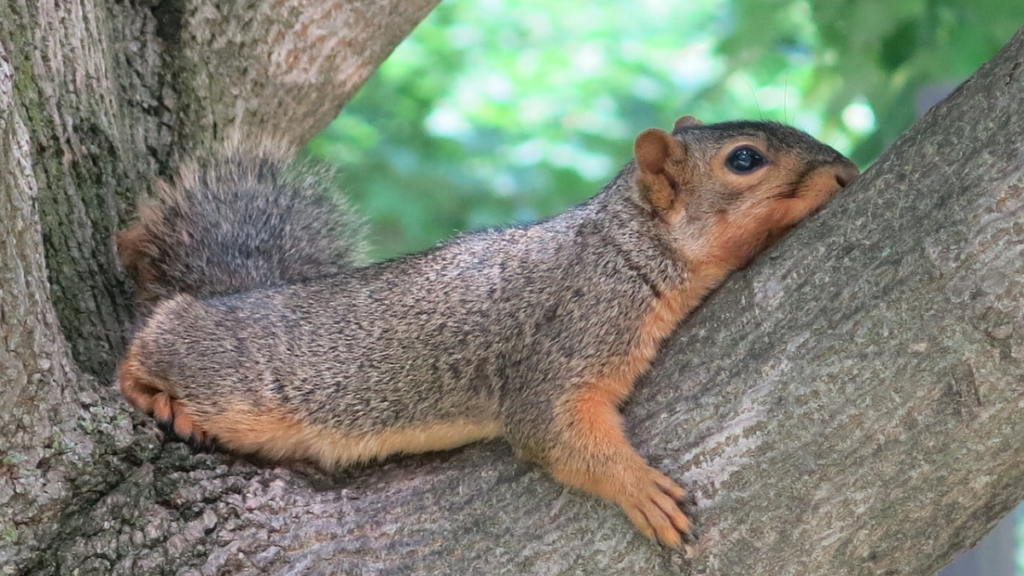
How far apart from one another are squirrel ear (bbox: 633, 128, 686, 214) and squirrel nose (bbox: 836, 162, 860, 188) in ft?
0.98

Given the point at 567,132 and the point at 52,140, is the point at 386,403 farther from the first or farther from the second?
the point at 567,132

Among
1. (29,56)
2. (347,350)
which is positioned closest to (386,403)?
(347,350)

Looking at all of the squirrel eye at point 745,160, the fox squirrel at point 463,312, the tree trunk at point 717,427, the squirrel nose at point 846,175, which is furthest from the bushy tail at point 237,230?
the squirrel nose at point 846,175

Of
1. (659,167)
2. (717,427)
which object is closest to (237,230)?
(659,167)

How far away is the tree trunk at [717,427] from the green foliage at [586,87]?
2.91 feet

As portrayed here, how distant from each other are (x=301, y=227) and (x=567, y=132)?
96.5 inches

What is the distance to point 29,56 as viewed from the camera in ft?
6.86

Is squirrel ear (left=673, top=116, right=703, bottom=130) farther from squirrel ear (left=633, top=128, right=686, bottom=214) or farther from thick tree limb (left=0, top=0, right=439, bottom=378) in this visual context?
thick tree limb (left=0, top=0, right=439, bottom=378)

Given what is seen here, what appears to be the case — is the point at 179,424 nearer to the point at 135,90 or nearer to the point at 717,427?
the point at 135,90

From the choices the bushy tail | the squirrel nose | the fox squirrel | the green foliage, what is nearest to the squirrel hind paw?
the fox squirrel

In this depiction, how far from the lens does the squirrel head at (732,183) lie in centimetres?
188

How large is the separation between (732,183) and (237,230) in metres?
1.19

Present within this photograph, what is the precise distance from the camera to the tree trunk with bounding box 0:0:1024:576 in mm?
1457

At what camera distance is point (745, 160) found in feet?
6.50
